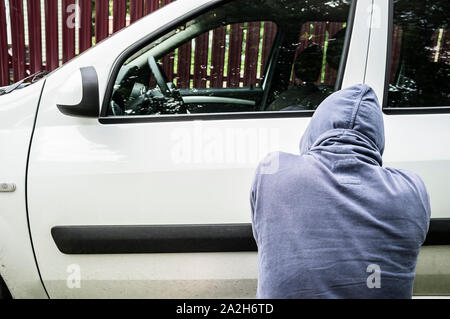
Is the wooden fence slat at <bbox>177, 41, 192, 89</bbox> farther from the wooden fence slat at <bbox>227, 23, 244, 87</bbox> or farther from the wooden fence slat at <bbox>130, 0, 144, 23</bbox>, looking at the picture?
the wooden fence slat at <bbox>130, 0, 144, 23</bbox>

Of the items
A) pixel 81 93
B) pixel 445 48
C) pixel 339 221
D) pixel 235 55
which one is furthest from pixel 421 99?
pixel 81 93

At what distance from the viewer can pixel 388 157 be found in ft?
6.24

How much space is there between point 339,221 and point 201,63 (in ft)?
3.95

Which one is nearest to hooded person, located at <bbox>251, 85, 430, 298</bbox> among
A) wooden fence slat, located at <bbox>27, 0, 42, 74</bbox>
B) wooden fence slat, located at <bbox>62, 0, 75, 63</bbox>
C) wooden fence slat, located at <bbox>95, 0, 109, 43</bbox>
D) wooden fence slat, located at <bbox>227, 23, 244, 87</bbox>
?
→ wooden fence slat, located at <bbox>227, 23, 244, 87</bbox>

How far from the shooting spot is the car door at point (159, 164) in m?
1.90

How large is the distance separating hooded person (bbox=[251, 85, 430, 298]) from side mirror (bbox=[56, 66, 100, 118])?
89cm

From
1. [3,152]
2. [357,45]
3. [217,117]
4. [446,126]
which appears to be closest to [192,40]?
[217,117]

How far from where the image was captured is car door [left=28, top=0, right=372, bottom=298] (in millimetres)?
1901

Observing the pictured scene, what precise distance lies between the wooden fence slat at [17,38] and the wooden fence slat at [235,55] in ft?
14.3

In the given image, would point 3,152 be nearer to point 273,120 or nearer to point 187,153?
point 187,153

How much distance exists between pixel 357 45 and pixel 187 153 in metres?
0.89

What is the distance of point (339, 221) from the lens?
115 cm

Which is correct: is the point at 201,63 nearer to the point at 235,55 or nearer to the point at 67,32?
the point at 235,55

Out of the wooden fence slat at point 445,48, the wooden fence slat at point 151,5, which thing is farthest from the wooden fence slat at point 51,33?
the wooden fence slat at point 445,48
